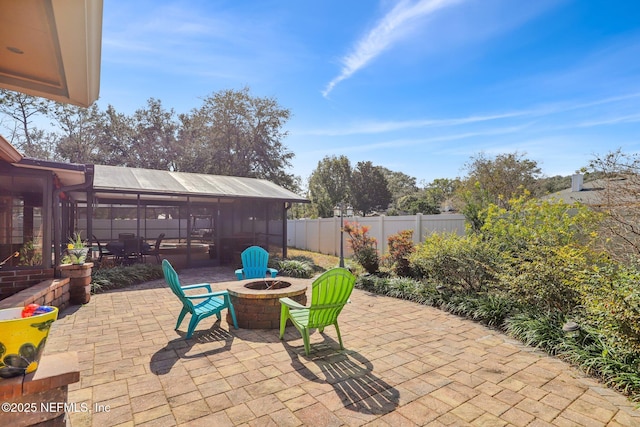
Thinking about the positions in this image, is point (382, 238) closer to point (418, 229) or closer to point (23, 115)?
point (418, 229)

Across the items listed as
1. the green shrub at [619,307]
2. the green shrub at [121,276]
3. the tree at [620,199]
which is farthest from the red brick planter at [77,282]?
the tree at [620,199]

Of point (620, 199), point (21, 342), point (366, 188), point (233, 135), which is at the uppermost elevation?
point (233, 135)

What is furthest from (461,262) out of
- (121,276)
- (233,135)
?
(233,135)

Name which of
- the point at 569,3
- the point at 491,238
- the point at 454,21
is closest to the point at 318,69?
the point at 454,21

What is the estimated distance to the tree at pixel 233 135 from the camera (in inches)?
845

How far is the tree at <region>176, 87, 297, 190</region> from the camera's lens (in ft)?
70.4

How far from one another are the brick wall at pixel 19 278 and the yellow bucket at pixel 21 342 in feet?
14.8

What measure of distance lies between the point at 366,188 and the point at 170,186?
73.5 ft

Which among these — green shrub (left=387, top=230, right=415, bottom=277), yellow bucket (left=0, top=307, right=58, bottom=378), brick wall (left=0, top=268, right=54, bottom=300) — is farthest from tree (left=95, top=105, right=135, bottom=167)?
yellow bucket (left=0, top=307, right=58, bottom=378)

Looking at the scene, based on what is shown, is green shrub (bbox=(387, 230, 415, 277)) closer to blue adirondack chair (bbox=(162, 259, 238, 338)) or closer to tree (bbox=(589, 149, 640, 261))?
tree (bbox=(589, 149, 640, 261))

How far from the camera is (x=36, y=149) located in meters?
19.5

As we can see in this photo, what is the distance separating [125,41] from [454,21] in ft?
19.4

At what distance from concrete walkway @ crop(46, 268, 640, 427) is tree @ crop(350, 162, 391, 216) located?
990 inches

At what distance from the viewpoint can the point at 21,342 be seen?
167cm
